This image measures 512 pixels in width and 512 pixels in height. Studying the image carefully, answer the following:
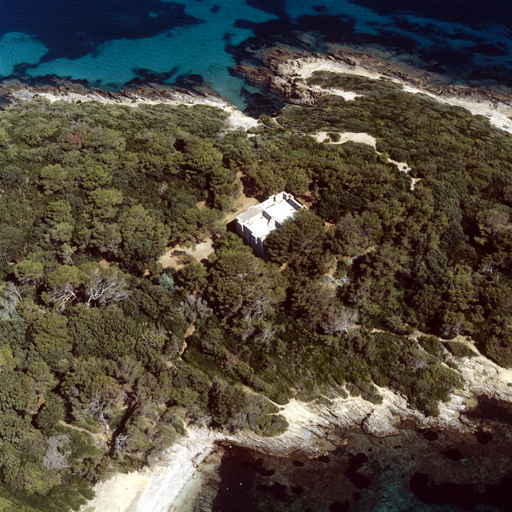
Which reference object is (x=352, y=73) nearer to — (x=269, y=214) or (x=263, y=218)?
(x=263, y=218)

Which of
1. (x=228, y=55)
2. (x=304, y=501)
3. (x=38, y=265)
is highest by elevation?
(x=228, y=55)

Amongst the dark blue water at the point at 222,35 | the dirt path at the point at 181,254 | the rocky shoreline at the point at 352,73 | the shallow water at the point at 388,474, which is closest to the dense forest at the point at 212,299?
the dirt path at the point at 181,254

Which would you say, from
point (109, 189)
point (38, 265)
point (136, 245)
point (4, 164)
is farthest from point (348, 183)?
point (4, 164)

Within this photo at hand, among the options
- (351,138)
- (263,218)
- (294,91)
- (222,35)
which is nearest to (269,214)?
(263,218)

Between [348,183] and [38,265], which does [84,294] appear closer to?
[38,265]

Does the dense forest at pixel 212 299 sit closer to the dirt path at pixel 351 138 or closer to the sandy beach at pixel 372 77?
the dirt path at pixel 351 138
